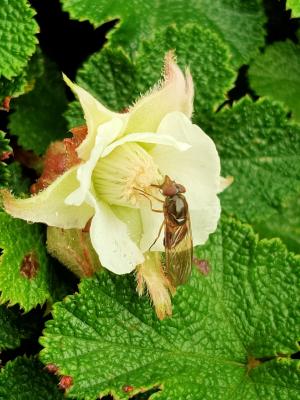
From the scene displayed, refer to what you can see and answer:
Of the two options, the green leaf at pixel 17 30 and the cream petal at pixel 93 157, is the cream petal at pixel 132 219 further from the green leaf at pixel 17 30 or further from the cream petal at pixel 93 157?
the green leaf at pixel 17 30

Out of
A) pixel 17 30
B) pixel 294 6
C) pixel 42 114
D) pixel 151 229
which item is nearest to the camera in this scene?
pixel 151 229

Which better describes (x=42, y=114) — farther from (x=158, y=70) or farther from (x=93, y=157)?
(x=93, y=157)

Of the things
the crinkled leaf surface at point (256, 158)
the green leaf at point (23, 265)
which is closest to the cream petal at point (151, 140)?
the green leaf at point (23, 265)

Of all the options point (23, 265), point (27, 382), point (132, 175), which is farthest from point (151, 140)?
point (27, 382)

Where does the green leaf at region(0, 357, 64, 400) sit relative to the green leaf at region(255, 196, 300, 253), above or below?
below

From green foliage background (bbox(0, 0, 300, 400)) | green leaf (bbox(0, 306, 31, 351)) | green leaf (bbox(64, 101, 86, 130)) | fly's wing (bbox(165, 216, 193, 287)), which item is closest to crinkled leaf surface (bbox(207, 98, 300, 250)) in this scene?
green foliage background (bbox(0, 0, 300, 400))

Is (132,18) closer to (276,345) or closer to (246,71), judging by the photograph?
(246,71)

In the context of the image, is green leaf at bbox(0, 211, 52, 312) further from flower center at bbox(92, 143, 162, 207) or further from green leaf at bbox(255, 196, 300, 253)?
green leaf at bbox(255, 196, 300, 253)
